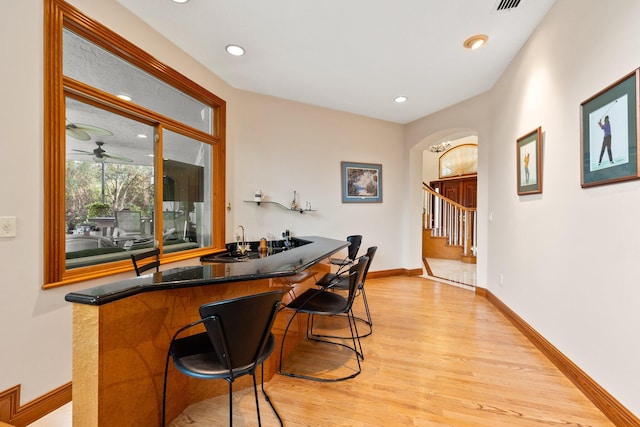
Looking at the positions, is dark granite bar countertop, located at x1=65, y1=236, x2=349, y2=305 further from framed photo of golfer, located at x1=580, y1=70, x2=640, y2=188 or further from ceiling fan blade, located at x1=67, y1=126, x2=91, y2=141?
framed photo of golfer, located at x1=580, y1=70, x2=640, y2=188

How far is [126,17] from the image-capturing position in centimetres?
212

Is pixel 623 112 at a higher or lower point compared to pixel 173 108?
lower

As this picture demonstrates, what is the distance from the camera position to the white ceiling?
2113 millimetres

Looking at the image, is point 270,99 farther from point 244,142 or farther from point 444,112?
point 444,112

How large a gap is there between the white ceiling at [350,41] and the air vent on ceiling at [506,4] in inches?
1.1

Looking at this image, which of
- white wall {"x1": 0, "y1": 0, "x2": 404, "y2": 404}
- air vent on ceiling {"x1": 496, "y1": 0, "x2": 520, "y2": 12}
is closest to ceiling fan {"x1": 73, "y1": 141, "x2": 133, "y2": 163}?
white wall {"x1": 0, "y1": 0, "x2": 404, "y2": 404}

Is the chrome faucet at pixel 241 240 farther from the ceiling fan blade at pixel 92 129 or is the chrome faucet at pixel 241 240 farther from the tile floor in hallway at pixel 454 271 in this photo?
the tile floor in hallway at pixel 454 271

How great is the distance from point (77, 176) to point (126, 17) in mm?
1325

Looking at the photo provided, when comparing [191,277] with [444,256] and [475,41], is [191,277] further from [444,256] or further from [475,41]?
[444,256]

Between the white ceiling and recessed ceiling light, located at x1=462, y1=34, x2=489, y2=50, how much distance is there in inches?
2.2

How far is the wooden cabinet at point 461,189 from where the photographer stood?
7434mm

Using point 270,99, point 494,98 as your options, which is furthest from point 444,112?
point 270,99

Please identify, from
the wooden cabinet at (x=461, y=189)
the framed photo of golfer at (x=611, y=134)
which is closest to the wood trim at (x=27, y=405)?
the framed photo of golfer at (x=611, y=134)

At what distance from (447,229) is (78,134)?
6.67 m
